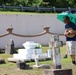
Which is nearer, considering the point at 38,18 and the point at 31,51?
the point at 31,51

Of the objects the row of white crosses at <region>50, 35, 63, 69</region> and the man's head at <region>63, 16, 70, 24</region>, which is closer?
the row of white crosses at <region>50, 35, 63, 69</region>

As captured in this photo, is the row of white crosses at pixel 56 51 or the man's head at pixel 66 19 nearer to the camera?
the row of white crosses at pixel 56 51

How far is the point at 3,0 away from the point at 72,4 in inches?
275

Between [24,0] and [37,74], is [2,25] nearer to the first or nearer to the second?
[24,0]

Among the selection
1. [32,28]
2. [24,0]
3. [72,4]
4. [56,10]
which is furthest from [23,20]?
[72,4]

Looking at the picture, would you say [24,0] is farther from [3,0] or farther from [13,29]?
[13,29]

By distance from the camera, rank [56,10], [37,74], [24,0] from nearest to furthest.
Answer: [37,74]
[56,10]
[24,0]

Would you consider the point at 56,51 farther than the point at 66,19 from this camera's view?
No

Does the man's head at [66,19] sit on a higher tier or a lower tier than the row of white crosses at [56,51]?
higher

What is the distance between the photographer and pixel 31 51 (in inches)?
582

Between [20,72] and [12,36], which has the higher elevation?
[20,72]

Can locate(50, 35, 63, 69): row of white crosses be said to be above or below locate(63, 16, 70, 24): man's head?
below

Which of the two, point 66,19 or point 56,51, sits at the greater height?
point 66,19

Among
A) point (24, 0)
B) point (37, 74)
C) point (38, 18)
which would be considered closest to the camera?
point (37, 74)
